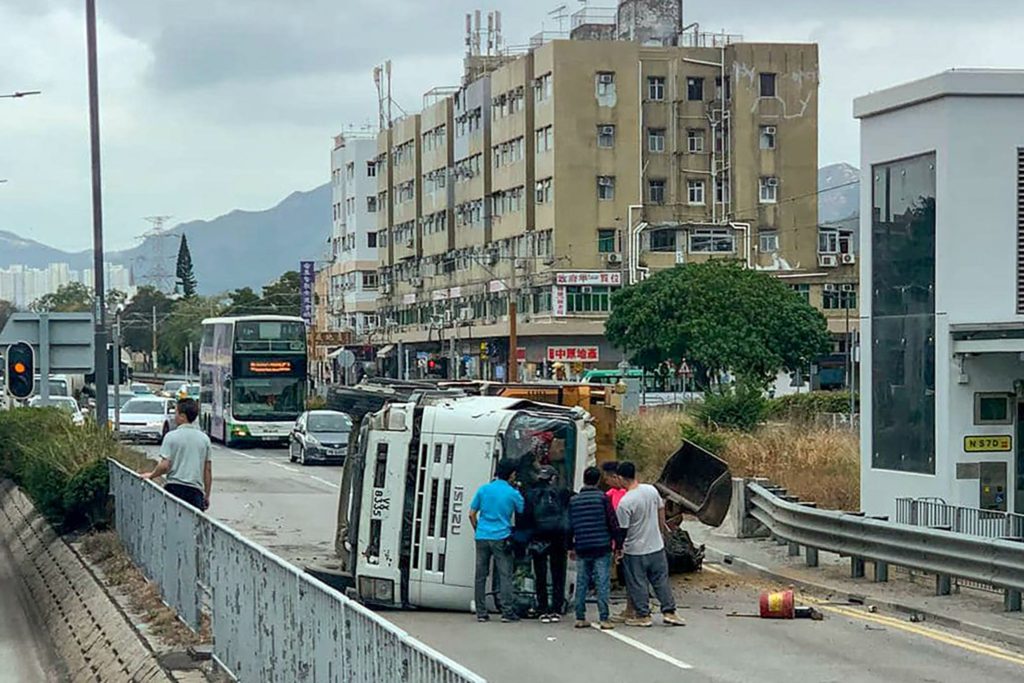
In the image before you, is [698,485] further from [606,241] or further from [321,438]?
[606,241]

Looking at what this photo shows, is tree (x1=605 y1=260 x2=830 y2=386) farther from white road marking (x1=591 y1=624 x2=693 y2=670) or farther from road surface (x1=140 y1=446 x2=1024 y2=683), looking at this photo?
white road marking (x1=591 y1=624 x2=693 y2=670)

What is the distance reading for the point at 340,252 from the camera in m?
121

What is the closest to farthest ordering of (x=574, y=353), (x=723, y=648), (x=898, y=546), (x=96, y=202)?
1. (x=723, y=648)
2. (x=898, y=546)
3. (x=96, y=202)
4. (x=574, y=353)

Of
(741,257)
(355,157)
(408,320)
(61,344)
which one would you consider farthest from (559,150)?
(61,344)

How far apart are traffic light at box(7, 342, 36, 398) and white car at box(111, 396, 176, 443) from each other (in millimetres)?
24926

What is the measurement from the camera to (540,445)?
16109mm

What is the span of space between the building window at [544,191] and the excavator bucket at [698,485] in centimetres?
5963

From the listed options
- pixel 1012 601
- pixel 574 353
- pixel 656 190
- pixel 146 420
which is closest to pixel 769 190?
pixel 656 190

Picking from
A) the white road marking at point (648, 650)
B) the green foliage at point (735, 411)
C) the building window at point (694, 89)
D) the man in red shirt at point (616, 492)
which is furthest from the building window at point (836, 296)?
the white road marking at point (648, 650)

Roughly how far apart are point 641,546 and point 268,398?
A: 37413 mm

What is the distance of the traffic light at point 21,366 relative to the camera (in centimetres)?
2505

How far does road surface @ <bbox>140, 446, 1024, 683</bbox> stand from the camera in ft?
43.1

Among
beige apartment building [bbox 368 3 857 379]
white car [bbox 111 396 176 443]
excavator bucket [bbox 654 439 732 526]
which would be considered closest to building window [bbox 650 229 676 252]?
beige apartment building [bbox 368 3 857 379]

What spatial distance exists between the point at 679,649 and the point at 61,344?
46.9ft
